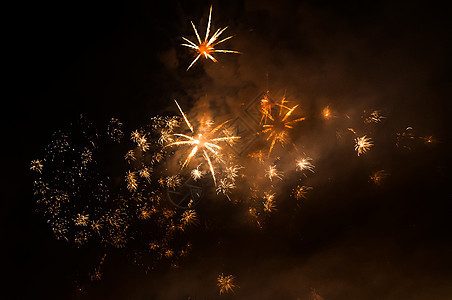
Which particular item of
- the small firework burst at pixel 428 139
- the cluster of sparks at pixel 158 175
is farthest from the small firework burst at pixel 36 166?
the small firework burst at pixel 428 139

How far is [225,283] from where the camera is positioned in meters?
3.75

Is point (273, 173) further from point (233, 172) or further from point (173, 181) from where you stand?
point (173, 181)

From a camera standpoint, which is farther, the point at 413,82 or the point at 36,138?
the point at 36,138

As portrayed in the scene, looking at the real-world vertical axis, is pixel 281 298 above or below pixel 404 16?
below

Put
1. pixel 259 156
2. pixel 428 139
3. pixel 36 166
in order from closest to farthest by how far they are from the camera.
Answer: pixel 428 139 → pixel 259 156 → pixel 36 166

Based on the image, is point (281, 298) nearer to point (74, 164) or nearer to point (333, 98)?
point (333, 98)

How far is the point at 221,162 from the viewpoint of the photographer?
12.3ft

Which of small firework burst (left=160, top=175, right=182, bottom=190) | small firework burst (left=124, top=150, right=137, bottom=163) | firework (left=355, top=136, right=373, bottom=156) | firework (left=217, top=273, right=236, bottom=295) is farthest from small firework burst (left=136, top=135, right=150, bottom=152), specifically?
firework (left=355, top=136, right=373, bottom=156)

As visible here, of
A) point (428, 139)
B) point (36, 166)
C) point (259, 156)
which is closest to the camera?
point (428, 139)

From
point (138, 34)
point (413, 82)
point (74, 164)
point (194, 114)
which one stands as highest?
point (138, 34)

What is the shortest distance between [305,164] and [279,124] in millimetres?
907

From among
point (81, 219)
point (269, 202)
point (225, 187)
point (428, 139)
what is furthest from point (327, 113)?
point (81, 219)

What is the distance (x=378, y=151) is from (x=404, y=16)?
2.54 meters

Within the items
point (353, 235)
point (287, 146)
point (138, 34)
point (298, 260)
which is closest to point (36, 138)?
point (138, 34)
